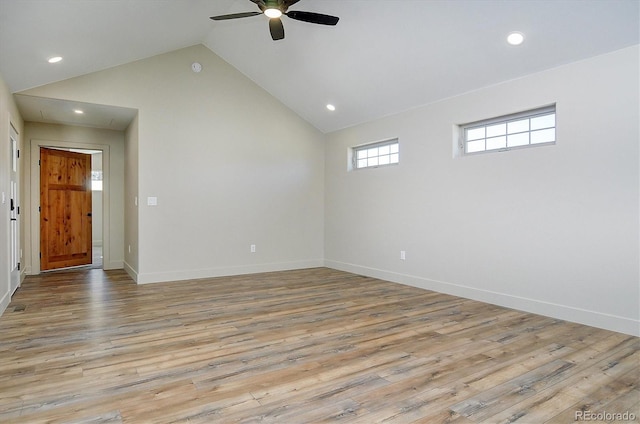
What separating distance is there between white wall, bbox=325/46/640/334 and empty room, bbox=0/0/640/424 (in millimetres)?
22

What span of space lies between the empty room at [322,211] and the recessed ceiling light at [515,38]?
62mm

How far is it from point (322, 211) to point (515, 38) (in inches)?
164

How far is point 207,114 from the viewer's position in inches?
223

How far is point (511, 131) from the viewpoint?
4.10m

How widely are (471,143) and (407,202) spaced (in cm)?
116

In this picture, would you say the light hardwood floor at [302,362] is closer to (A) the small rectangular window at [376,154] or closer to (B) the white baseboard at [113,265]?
(B) the white baseboard at [113,265]

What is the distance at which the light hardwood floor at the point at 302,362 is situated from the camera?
1909mm

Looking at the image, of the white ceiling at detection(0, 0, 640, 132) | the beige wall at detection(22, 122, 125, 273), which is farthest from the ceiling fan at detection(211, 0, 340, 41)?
the beige wall at detection(22, 122, 125, 273)

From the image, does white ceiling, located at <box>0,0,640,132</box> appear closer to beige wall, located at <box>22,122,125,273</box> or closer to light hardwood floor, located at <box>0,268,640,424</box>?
beige wall, located at <box>22,122,125,273</box>

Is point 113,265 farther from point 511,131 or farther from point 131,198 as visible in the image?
point 511,131

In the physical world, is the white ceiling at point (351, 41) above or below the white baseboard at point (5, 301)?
above
